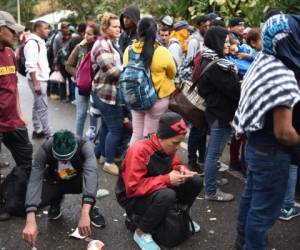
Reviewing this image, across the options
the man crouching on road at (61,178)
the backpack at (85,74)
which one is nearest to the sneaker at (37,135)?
the backpack at (85,74)

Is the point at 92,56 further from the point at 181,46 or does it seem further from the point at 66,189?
the point at 181,46

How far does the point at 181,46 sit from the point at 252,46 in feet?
5.71

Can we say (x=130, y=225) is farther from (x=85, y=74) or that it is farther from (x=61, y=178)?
(x=85, y=74)

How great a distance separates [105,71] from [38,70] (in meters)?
1.83

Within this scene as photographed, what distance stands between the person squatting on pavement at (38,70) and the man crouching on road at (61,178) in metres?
2.70

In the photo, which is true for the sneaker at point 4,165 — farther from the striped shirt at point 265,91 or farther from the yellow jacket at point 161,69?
the striped shirt at point 265,91

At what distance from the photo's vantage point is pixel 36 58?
6.13 metres

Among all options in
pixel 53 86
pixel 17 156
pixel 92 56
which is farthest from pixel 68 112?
pixel 17 156

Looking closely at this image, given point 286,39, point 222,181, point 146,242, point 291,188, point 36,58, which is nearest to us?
point 286,39

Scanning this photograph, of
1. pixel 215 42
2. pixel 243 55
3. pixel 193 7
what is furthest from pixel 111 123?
pixel 193 7

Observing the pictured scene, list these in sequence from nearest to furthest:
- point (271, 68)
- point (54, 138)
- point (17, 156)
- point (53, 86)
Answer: point (271, 68) → point (54, 138) → point (17, 156) → point (53, 86)

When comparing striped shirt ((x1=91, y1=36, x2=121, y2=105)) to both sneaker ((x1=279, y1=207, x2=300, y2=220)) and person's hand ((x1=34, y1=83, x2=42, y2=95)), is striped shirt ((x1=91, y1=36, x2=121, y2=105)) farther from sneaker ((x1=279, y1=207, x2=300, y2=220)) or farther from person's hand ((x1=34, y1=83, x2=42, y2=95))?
sneaker ((x1=279, y1=207, x2=300, y2=220))

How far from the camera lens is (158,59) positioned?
430 centimetres

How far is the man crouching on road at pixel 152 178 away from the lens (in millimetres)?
3328
